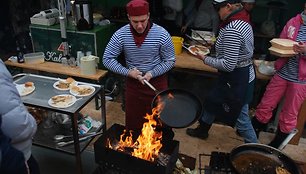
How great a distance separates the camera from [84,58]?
167 inches

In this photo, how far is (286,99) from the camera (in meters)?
3.39

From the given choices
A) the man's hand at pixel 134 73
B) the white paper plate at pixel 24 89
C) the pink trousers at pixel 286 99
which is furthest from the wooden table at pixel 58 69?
the pink trousers at pixel 286 99

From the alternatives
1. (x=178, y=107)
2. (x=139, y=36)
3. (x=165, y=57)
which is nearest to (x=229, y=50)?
(x=165, y=57)

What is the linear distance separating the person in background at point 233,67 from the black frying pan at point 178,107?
0.59 metres

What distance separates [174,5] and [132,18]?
3.23m

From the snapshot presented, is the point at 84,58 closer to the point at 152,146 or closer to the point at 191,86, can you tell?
the point at 152,146

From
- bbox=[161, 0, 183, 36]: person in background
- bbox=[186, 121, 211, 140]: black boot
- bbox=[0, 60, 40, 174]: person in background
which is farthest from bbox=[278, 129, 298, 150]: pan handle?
bbox=[161, 0, 183, 36]: person in background

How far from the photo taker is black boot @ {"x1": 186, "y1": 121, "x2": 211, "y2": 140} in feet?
12.6

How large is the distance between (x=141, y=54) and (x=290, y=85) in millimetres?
1877

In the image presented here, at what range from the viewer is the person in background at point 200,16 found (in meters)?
5.54

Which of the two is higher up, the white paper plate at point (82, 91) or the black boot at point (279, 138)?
the white paper plate at point (82, 91)

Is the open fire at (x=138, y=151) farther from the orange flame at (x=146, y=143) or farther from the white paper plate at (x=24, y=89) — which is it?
the white paper plate at (x=24, y=89)

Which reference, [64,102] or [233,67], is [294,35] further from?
[64,102]

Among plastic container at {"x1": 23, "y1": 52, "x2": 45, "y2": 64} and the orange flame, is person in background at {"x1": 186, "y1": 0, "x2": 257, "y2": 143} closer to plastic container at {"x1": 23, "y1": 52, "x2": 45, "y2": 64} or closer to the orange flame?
the orange flame
